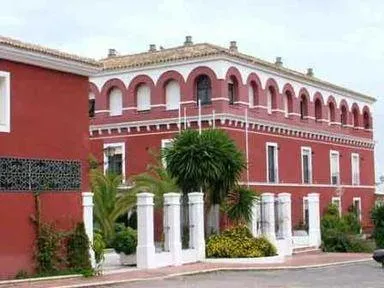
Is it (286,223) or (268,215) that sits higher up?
(268,215)

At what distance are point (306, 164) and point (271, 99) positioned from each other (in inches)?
215

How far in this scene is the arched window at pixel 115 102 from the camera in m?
42.6

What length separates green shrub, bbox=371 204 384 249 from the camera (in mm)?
38812

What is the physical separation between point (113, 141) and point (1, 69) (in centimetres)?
2091

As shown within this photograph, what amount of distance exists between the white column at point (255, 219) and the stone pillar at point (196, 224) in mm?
3200

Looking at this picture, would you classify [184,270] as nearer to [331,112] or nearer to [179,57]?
[179,57]

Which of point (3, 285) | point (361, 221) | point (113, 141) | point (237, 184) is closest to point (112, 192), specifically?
point (237, 184)

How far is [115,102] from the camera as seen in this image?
1689 inches

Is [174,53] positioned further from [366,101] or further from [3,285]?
[3,285]

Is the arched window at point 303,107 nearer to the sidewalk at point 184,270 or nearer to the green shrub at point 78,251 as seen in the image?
the sidewalk at point 184,270

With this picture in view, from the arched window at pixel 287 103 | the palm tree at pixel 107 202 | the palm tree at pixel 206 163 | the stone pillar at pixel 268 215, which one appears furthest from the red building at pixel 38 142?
the arched window at pixel 287 103

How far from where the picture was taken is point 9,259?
2162cm

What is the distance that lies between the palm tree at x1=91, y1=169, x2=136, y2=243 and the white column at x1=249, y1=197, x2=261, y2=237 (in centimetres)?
491

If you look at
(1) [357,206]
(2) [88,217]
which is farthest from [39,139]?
(1) [357,206]
